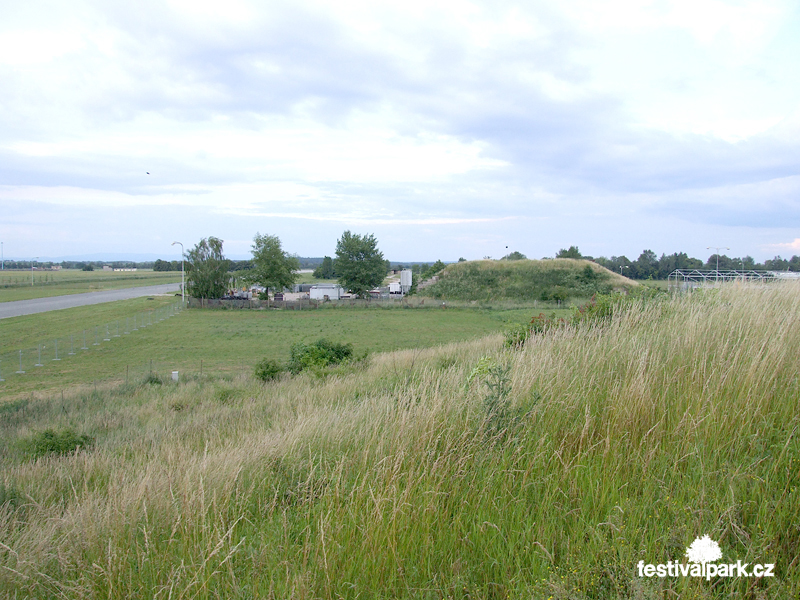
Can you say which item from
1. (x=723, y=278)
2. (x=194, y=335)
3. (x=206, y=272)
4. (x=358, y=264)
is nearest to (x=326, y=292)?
(x=358, y=264)

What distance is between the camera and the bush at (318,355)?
61.7 feet

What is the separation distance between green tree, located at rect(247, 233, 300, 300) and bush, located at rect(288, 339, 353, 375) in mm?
50864

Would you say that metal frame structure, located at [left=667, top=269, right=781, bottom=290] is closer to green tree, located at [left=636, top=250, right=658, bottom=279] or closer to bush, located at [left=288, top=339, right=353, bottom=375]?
bush, located at [left=288, top=339, right=353, bottom=375]

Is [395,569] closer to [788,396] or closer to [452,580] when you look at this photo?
[452,580]

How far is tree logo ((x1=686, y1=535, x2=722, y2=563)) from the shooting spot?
7.33ft

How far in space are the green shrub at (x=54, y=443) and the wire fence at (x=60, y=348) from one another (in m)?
17.6

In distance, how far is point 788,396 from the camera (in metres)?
3.58

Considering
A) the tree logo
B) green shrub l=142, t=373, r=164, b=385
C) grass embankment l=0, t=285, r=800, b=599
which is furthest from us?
green shrub l=142, t=373, r=164, b=385

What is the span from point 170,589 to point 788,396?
4.34 m

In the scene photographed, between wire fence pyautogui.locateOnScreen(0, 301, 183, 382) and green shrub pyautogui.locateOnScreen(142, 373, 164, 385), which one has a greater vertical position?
green shrub pyautogui.locateOnScreen(142, 373, 164, 385)

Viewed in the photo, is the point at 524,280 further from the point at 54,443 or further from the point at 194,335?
the point at 54,443

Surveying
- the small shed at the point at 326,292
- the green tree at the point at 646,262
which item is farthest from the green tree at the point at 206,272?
the green tree at the point at 646,262

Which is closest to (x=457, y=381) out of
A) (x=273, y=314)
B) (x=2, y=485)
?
(x=2, y=485)

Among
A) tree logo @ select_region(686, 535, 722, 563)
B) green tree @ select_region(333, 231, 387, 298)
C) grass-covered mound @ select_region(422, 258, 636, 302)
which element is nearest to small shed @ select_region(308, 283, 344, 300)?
green tree @ select_region(333, 231, 387, 298)
